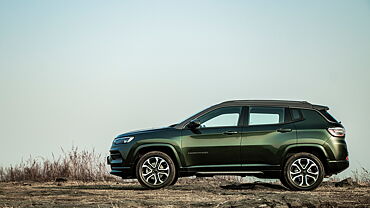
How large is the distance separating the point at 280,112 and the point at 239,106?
3.01 feet

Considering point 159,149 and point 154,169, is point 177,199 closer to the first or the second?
point 154,169

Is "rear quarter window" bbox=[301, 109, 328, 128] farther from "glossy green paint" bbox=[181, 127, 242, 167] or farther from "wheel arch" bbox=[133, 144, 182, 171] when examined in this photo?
"wheel arch" bbox=[133, 144, 182, 171]

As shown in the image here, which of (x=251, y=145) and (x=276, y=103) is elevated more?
(x=276, y=103)

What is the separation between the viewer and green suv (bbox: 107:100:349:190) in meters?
13.2

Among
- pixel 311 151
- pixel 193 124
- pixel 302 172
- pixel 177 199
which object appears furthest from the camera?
pixel 311 151

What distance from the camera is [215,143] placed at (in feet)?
43.6

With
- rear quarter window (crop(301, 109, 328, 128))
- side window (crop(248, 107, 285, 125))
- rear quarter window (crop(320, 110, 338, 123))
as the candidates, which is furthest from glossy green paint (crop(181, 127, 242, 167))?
rear quarter window (crop(320, 110, 338, 123))

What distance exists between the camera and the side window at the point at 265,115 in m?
13.4

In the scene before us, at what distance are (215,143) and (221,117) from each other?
626 millimetres

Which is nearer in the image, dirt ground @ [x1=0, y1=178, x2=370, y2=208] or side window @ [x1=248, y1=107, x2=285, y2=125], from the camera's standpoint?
dirt ground @ [x1=0, y1=178, x2=370, y2=208]

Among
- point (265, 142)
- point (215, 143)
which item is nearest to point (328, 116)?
point (265, 142)

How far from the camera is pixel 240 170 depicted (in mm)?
13258

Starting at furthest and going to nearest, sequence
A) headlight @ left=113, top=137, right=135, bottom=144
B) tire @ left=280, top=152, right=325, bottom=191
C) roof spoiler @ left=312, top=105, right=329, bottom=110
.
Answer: headlight @ left=113, top=137, right=135, bottom=144, roof spoiler @ left=312, top=105, right=329, bottom=110, tire @ left=280, top=152, right=325, bottom=191

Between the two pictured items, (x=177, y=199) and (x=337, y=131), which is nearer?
(x=177, y=199)
